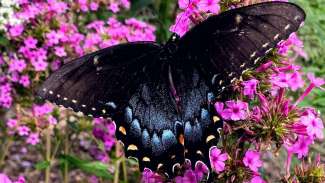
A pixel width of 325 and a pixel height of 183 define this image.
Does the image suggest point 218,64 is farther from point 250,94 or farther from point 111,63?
point 111,63

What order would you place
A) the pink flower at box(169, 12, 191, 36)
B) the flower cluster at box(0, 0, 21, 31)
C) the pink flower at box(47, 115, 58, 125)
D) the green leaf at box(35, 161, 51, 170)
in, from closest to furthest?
the pink flower at box(169, 12, 191, 36), the green leaf at box(35, 161, 51, 170), the pink flower at box(47, 115, 58, 125), the flower cluster at box(0, 0, 21, 31)

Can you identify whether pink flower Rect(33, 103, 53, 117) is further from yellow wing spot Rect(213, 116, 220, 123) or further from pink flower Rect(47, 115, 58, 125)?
yellow wing spot Rect(213, 116, 220, 123)

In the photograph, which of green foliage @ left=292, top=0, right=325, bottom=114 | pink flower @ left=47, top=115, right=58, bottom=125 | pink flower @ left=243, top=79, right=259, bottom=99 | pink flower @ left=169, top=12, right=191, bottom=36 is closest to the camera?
pink flower @ left=243, top=79, right=259, bottom=99

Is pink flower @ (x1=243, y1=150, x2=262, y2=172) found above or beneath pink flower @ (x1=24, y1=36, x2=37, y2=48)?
beneath

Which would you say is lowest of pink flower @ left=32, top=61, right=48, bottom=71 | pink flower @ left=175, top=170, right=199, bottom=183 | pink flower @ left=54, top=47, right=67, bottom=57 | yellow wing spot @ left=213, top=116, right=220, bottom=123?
pink flower @ left=175, top=170, right=199, bottom=183

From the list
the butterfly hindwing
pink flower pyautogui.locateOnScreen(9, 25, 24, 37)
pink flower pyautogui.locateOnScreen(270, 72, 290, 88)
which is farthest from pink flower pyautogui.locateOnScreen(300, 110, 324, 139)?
pink flower pyautogui.locateOnScreen(9, 25, 24, 37)

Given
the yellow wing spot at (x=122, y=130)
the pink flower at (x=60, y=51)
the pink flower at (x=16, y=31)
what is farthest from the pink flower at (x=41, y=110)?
the yellow wing spot at (x=122, y=130)

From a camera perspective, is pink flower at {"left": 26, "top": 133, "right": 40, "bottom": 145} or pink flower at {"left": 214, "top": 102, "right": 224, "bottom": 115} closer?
pink flower at {"left": 214, "top": 102, "right": 224, "bottom": 115}
